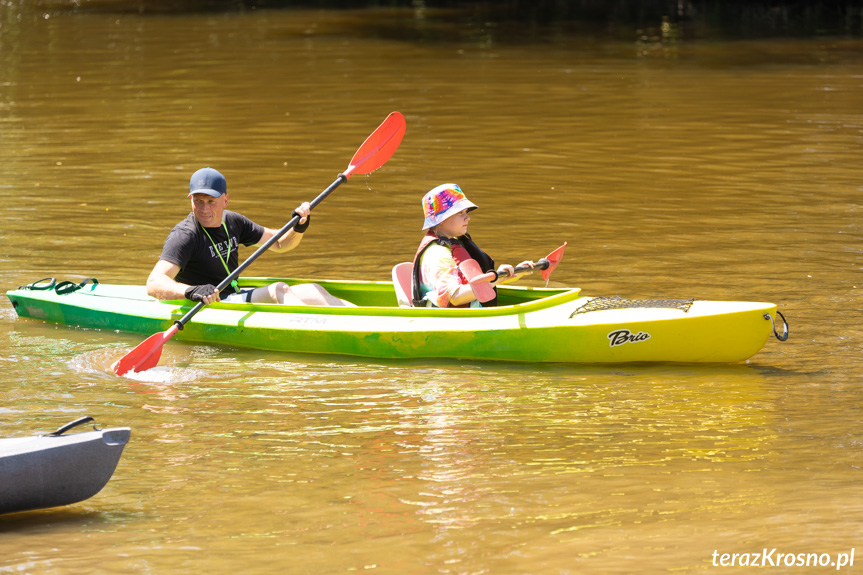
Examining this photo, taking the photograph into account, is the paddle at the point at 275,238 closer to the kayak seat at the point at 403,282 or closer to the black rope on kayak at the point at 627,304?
the kayak seat at the point at 403,282

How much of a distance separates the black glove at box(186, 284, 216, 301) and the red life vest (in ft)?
3.87

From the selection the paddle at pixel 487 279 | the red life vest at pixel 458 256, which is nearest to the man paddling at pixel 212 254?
the red life vest at pixel 458 256

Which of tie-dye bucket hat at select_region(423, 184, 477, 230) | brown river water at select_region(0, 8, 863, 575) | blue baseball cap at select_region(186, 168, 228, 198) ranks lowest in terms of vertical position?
brown river water at select_region(0, 8, 863, 575)

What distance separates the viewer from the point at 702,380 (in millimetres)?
6184

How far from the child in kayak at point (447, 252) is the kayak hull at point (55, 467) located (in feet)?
8.61

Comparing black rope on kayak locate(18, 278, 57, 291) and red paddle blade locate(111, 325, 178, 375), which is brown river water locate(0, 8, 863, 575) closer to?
red paddle blade locate(111, 325, 178, 375)

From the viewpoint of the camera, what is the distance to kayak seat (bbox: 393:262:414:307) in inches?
274

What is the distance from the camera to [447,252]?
6.57 m

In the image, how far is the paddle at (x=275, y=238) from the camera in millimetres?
6426

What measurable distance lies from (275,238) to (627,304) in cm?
220

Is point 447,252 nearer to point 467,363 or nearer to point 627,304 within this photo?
point 467,363

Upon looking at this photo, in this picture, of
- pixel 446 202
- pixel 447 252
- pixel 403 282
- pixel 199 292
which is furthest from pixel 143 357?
pixel 446 202

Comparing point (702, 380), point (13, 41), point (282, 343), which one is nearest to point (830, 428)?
point (702, 380)

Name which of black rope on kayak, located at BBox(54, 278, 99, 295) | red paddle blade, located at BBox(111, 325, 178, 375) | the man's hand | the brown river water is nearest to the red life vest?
the brown river water
